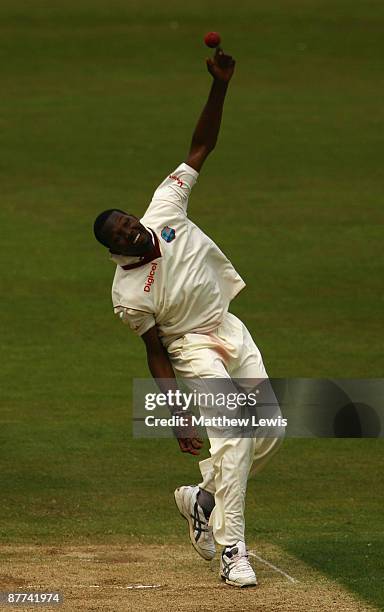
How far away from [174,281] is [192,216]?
41.4 ft

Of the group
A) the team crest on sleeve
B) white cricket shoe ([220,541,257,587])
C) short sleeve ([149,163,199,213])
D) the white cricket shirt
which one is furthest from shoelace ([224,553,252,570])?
short sleeve ([149,163,199,213])

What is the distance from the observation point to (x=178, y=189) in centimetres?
815

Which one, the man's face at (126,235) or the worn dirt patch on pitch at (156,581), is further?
the man's face at (126,235)

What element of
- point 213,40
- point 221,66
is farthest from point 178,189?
point 213,40

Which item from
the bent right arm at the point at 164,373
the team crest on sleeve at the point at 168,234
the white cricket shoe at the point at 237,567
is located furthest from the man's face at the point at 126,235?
the white cricket shoe at the point at 237,567

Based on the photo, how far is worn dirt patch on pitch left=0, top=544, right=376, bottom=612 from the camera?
7.15 metres

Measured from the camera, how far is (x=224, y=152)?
24.8 metres

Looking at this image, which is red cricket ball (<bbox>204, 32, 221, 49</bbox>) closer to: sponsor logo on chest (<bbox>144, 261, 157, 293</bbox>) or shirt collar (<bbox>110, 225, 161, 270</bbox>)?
shirt collar (<bbox>110, 225, 161, 270</bbox>)

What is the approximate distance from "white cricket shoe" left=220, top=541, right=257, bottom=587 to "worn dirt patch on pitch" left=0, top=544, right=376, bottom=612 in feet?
0.15

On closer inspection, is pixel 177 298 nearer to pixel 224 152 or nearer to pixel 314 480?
pixel 314 480

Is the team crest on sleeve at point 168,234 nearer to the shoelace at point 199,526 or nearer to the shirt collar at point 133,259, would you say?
the shirt collar at point 133,259

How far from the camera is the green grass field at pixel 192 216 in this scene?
10.0 meters

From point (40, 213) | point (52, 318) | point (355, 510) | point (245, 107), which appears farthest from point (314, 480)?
point (245, 107)

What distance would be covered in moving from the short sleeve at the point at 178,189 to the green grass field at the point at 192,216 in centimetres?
195
